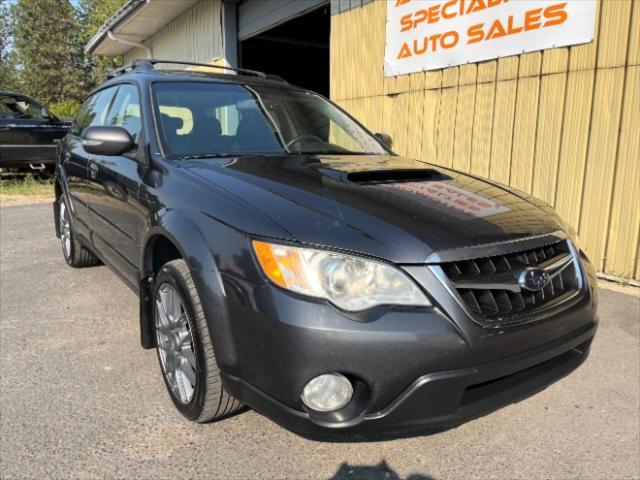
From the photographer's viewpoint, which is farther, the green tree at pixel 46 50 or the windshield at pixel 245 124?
the green tree at pixel 46 50

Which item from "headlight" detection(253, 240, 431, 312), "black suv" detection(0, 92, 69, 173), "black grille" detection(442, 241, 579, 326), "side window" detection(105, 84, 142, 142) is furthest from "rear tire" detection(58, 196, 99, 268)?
"black suv" detection(0, 92, 69, 173)

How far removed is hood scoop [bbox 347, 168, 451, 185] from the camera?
8.06 ft

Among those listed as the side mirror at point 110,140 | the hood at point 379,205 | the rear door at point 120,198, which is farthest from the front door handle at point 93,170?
the hood at point 379,205

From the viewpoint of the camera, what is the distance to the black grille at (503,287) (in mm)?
1828

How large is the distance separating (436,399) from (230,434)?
1.05m

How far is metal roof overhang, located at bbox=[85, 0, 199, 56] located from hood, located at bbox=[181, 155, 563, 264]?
1091 cm

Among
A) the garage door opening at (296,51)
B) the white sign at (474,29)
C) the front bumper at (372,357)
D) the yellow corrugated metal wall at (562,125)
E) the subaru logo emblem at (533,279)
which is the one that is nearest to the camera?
the front bumper at (372,357)

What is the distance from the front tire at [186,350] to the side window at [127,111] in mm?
1060

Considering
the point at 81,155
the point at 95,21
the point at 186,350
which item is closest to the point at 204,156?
the point at 186,350

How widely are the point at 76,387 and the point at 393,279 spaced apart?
1.96m

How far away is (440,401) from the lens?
178cm

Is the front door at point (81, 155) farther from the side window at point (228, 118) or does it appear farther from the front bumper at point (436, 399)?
the front bumper at point (436, 399)

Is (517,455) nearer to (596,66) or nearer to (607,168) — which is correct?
(607,168)

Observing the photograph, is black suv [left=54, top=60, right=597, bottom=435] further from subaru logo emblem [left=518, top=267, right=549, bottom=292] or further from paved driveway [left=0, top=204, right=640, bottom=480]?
paved driveway [left=0, top=204, right=640, bottom=480]
